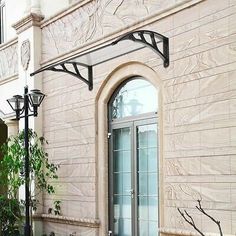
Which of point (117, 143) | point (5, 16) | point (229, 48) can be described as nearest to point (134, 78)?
point (117, 143)

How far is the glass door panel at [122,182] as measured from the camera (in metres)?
7.84

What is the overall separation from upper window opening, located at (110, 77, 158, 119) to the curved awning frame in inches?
18.4

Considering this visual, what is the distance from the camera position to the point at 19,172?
9406 mm

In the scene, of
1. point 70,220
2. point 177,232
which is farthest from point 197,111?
point 70,220

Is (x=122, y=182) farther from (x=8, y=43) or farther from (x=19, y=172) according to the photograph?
(x=8, y=43)

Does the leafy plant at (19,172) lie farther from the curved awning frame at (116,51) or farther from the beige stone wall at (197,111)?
the curved awning frame at (116,51)

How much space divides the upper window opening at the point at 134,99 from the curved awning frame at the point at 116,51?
468 mm

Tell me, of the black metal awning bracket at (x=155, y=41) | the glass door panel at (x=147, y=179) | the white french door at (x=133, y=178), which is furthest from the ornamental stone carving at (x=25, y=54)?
the black metal awning bracket at (x=155, y=41)

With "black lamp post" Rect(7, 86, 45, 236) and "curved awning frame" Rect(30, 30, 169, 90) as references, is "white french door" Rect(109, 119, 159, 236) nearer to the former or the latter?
"curved awning frame" Rect(30, 30, 169, 90)

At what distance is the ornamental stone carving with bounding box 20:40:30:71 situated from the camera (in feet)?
33.5

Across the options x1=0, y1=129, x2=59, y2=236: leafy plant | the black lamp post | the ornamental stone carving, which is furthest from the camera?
the ornamental stone carving

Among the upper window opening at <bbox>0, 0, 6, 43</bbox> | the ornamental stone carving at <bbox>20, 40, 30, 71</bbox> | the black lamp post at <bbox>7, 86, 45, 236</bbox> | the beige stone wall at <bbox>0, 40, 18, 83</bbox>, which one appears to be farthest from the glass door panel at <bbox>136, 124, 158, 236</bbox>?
the upper window opening at <bbox>0, 0, 6, 43</bbox>

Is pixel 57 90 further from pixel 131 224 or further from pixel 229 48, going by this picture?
pixel 229 48

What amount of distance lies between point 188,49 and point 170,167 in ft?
4.78
